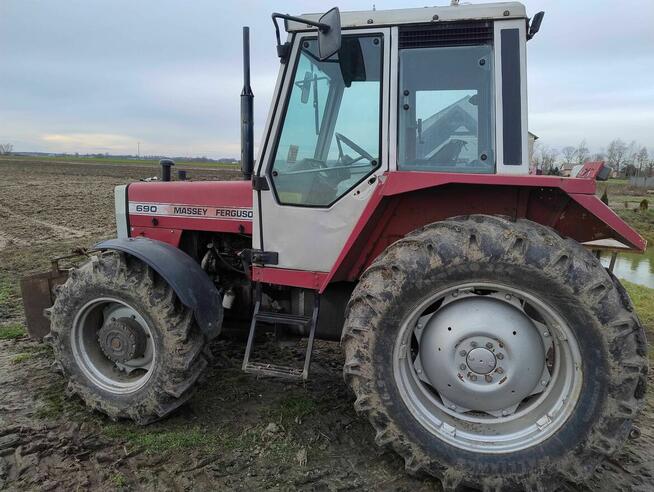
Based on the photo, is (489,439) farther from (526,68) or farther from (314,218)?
(526,68)

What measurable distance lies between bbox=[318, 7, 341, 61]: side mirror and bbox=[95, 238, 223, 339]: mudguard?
1596mm

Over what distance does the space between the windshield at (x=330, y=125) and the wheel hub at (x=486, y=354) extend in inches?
40.1

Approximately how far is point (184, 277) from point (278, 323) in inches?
28.2

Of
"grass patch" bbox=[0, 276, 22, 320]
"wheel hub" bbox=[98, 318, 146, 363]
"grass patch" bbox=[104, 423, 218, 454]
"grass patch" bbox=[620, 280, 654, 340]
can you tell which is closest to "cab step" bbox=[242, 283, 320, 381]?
"grass patch" bbox=[104, 423, 218, 454]

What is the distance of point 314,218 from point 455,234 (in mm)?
981

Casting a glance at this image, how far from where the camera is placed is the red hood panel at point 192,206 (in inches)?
146

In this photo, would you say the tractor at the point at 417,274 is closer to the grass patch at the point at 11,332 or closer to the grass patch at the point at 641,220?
the grass patch at the point at 11,332

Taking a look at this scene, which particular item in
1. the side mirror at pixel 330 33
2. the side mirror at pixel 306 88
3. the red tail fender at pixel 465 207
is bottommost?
the red tail fender at pixel 465 207

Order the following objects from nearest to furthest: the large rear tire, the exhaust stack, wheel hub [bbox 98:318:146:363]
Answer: the large rear tire, the exhaust stack, wheel hub [bbox 98:318:146:363]

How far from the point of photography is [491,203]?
2.86 metres

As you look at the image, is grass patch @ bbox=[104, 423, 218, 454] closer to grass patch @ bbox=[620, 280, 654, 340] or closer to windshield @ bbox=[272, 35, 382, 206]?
windshield @ bbox=[272, 35, 382, 206]

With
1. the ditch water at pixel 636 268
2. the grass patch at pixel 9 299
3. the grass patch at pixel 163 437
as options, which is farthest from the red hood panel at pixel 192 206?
the ditch water at pixel 636 268

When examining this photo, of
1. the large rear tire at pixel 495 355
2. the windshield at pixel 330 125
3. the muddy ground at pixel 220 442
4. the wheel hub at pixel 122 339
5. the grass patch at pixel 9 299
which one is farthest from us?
the grass patch at pixel 9 299

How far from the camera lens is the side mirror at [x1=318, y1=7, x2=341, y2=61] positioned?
8.64ft
